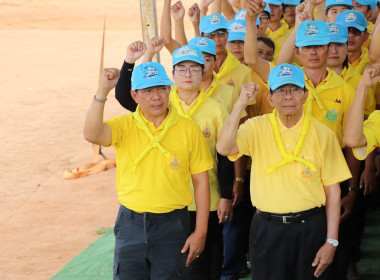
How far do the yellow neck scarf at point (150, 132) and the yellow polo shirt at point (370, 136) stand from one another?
1181 millimetres

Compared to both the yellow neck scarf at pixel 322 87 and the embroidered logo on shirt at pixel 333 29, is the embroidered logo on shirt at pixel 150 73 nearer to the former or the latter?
the yellow neck scarf at pixel 322 87

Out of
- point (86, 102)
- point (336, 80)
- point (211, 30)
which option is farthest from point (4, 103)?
point (336, 80)

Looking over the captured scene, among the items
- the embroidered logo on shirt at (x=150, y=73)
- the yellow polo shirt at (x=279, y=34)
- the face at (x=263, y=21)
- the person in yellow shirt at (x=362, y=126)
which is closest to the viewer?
the person in yellow shirt at (x=362, y=126)

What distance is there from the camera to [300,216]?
453cm

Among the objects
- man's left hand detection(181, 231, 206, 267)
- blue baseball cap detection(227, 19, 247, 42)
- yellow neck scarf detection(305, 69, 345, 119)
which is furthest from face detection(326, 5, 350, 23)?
man's left hand detection(181, 231, 206, 267)

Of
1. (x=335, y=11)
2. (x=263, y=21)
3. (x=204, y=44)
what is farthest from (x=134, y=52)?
(x=263, y=21)

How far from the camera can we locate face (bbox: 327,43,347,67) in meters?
5.52

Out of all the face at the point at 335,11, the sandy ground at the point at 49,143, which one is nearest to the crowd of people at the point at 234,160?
the face at the point at 335,11

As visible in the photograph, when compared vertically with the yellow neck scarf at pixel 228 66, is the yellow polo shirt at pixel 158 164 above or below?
below

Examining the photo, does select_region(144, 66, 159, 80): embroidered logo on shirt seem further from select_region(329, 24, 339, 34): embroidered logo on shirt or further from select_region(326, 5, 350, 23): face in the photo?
select_region(326, 5, 350, 23): face

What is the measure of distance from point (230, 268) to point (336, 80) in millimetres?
1833

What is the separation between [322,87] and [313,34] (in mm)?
390

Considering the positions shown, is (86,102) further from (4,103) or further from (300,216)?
(300,216)

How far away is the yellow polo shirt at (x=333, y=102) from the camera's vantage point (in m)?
5.14
